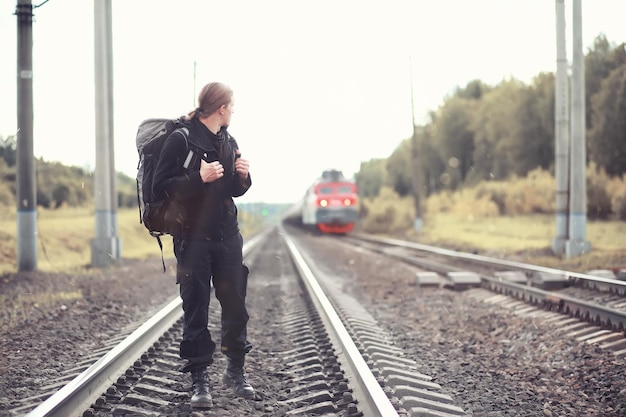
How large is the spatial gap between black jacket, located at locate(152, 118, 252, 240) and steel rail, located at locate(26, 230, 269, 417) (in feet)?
3.90

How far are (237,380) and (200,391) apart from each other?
0.37 m

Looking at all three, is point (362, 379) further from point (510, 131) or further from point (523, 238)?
point (510, 131)

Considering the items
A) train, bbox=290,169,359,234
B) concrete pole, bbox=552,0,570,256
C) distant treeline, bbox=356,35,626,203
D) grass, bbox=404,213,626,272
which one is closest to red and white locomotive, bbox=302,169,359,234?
train, bbox=290,169,359,234

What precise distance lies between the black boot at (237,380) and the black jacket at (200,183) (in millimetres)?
940

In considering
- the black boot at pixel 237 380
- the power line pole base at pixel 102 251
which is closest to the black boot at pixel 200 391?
the black boot at pixel 237 380

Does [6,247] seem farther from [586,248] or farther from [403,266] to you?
[586,248]

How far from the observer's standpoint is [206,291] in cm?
411

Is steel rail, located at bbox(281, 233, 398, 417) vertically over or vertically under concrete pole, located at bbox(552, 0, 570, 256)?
under

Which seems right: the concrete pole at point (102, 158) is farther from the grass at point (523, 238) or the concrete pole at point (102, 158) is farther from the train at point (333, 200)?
the train at point (333, 200)

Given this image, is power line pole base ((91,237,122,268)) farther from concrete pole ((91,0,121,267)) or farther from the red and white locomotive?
the red and white locomotive

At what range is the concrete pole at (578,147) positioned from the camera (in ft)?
46.2

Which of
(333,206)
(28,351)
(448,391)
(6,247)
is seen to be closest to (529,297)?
(448,391)

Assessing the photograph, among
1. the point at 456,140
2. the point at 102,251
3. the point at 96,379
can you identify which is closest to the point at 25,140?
the point at 102,251

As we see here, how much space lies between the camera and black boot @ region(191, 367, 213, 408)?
13.0 feet
